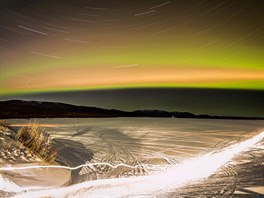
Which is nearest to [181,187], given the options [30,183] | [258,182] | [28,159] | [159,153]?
[258,182]

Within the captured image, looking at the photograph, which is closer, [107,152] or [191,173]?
[191,173]

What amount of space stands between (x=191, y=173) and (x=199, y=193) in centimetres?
187

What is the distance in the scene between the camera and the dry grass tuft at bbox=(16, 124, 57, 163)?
291 inches

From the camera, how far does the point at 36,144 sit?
7.73 metres

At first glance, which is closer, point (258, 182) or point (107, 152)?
point (258, 182)

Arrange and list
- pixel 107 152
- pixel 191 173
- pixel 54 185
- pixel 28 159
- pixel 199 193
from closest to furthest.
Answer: pixel 199 193
pixel 54 185
pixel 28 159
pixel 191 173
pixel 107 152

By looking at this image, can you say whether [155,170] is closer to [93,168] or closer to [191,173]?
[191,173]

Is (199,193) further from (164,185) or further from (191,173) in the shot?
(191,173)

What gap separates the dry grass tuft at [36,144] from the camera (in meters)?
7.39

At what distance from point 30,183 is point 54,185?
0.36 m

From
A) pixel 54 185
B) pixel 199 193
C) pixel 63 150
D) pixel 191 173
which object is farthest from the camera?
pixel 63 150

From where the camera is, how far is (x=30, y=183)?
5941mm

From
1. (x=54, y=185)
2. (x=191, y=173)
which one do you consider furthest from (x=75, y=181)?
(x=191, y=173)

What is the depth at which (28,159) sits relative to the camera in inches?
274
